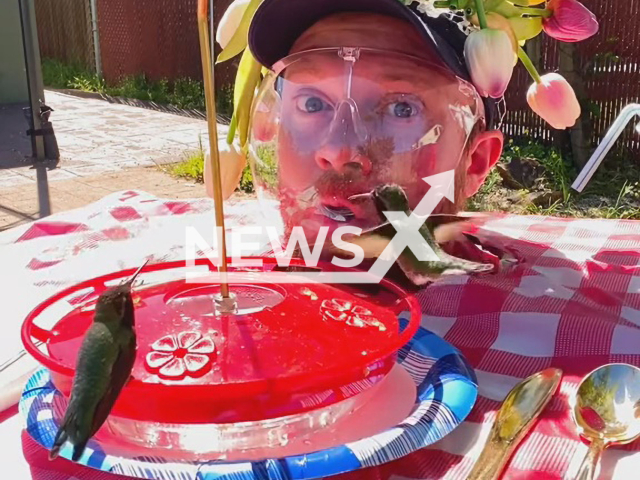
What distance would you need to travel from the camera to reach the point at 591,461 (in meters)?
0.62

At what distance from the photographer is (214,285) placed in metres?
0.69

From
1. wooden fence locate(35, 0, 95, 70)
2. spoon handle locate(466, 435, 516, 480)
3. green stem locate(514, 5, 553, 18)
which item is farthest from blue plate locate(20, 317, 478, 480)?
wooden fence locate(35, 0, 95, 70)


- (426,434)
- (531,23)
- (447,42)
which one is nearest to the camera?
(426,434)

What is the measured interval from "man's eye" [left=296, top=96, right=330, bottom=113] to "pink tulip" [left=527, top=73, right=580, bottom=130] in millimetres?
331

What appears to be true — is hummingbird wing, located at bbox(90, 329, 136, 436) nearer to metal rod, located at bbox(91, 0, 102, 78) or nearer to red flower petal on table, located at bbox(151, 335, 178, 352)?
red flower petal on table, located at bbox(151, 335, 178, 352)

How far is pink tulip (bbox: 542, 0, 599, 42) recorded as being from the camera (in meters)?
1.02

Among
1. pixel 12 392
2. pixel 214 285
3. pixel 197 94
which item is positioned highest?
pixel 214 285

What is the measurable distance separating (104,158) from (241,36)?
3.13 metres

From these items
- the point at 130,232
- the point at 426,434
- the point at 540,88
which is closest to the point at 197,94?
the point at 130,232

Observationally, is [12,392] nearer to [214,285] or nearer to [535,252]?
[214,285]

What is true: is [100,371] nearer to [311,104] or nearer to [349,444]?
[349,444]

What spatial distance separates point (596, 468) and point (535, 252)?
0.68 m

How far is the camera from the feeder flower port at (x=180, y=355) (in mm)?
544

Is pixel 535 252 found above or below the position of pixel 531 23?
below
